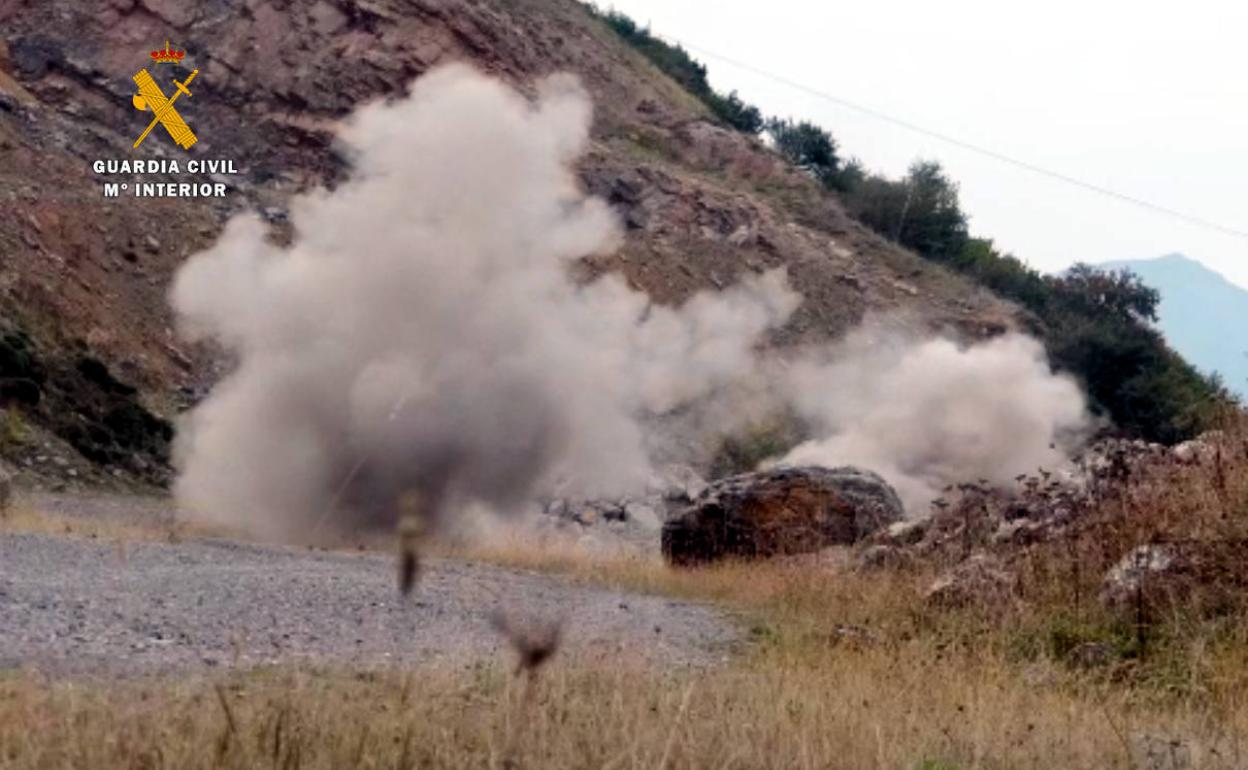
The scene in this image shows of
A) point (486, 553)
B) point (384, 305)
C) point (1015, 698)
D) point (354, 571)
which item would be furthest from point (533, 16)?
point (1015, 698)

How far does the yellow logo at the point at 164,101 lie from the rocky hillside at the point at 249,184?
315mm

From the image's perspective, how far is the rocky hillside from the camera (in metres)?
32.8

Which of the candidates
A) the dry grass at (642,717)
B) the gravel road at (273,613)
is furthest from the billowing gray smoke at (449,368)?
the dry grass at (642,717)

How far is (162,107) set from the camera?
148 feet

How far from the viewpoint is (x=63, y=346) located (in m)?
33.1

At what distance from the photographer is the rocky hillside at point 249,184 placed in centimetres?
3284

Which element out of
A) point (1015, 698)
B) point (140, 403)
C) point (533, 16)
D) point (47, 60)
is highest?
point (533, 16)

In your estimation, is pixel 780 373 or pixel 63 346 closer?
pixel 63 346

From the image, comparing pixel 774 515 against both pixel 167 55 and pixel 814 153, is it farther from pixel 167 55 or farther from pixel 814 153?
pixel 814 153

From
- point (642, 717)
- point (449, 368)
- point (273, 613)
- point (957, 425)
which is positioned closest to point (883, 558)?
point (273, 613)

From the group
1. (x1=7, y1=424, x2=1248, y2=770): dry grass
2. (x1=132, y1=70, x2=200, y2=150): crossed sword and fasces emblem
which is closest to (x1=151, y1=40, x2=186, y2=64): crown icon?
(x1=132, y1=70, x2=200, y2=150): crossed sword and fasces emblem

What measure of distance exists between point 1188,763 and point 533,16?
5035 centimetres

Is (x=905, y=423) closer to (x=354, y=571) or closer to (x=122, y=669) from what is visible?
(x=354, y=571)

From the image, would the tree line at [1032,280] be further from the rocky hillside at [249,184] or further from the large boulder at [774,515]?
the large boulder at [774,515]
